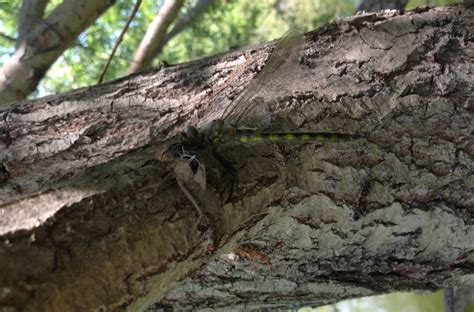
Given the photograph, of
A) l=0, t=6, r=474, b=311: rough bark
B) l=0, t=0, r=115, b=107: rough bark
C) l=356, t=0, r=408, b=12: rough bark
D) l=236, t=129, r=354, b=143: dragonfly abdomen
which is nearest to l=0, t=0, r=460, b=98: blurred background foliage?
l=356, t=0, r=408, b=12: rough bark

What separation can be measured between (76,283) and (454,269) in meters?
1.28

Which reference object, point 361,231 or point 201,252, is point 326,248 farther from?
point 201,252

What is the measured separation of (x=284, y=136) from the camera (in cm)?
137

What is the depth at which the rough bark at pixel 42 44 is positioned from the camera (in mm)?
2711

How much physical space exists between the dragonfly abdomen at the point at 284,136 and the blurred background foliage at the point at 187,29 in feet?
13.7

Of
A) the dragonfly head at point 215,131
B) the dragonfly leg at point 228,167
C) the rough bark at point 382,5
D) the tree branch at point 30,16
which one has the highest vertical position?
the rough bark at point 382,5

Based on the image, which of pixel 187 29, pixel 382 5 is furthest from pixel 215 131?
pixel 187 29

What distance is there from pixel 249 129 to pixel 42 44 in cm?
175

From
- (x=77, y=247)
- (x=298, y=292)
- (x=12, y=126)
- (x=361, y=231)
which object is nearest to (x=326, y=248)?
(x=361, y=231)

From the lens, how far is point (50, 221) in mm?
931

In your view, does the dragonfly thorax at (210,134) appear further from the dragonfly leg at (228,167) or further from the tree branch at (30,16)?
the tree branch at (30,16)

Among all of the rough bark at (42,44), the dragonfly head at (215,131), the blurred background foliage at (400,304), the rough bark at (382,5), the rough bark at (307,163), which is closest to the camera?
the rough bark at (307,163)

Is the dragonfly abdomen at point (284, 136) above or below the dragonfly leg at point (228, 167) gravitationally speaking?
above

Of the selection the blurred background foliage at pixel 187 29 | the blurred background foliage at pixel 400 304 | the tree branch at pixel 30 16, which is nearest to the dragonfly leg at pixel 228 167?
the tree branch at pixel 30 16
